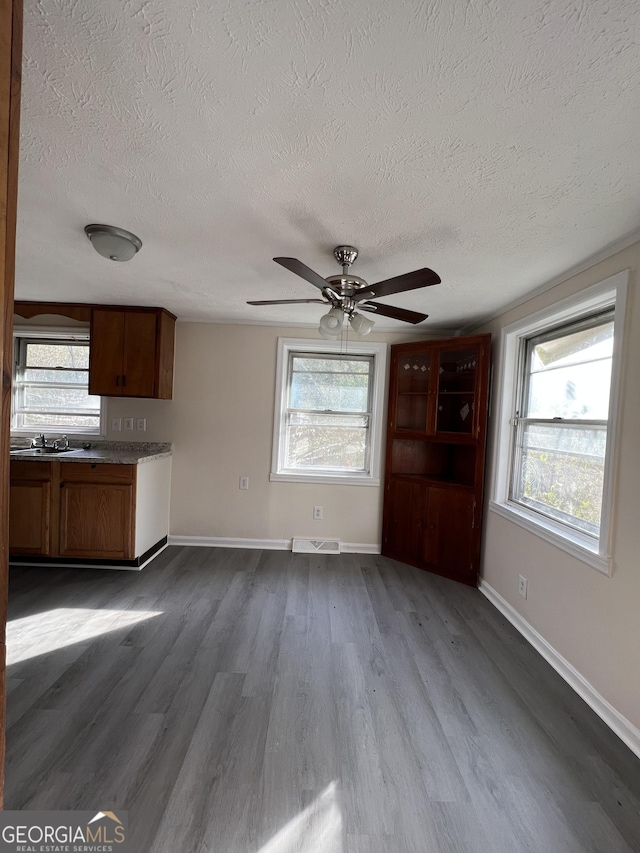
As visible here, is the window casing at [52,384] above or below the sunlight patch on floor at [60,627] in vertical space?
above

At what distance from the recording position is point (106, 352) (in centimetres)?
332

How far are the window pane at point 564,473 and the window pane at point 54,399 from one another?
403cm

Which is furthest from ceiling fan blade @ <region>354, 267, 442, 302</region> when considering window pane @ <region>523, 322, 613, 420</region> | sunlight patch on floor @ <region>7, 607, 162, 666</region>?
sunlight patch on floor @ <region>7, 607, 162, 666</region>

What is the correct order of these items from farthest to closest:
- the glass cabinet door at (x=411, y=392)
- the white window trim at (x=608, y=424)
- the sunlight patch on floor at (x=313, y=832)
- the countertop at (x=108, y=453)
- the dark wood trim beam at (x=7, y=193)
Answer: the glass cabinet door at (x=411, y=392), the countertop at (x=108, y=453), the white window trim at (x=608, y=424), the sunlight patch on floor at (x=313, y=832), the dark wood trim beam at (x=7, y=193)

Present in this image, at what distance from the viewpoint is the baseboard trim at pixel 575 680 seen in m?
1.60

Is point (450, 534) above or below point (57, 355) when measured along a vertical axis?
below

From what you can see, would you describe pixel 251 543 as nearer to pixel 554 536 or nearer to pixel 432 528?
pixel 432 528

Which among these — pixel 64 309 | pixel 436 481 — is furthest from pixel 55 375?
pixel 436 481

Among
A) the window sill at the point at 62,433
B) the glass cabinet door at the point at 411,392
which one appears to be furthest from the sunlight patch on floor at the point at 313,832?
the window sill at the point at 62,433

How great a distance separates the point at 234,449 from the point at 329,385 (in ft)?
3.86

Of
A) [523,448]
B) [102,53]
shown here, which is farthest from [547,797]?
[102,53]

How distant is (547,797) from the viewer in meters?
1.34

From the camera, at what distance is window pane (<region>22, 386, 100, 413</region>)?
11.9 feet

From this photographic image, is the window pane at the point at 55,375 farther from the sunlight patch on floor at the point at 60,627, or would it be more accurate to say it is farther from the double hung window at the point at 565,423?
the double hung window at the point at 565,423
